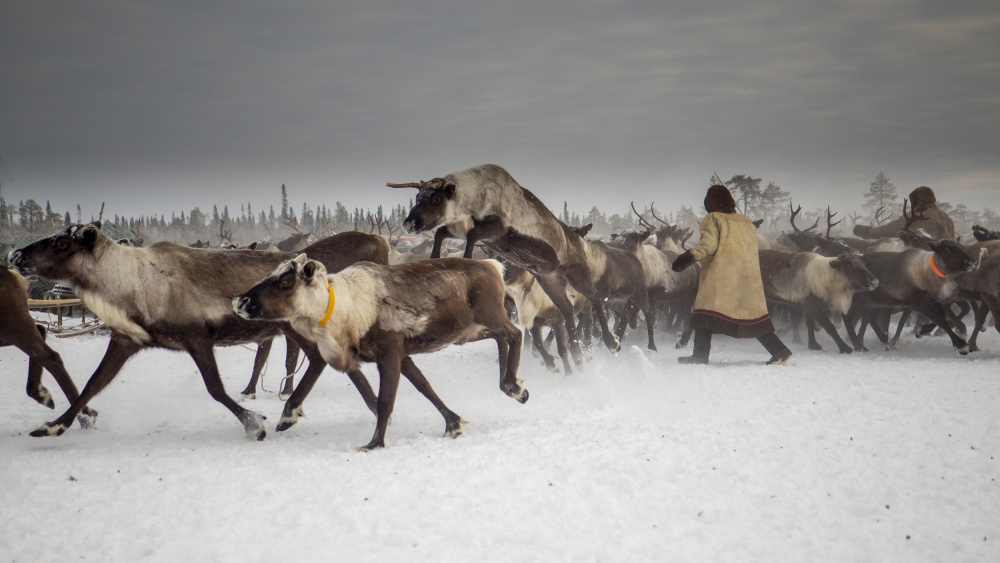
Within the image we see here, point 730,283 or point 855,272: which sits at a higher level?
point 855,272

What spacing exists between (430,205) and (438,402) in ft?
5.23

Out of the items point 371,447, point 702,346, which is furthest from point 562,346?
point 371,447

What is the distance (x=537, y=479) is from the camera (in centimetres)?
372

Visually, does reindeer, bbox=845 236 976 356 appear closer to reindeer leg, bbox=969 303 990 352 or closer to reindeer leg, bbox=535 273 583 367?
reindeer leg, bbox=969 303 990 352

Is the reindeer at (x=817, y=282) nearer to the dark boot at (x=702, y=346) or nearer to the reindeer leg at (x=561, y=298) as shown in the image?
the dark boot at (x=702, y=346)

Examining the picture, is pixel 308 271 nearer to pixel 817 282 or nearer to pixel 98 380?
pixel 98 380

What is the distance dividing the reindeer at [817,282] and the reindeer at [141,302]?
7.41 m

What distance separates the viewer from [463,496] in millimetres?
3498

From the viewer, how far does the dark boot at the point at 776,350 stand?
7.81 metres

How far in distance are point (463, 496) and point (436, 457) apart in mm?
734

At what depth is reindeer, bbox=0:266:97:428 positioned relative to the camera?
17.5 feet

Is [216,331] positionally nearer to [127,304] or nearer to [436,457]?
[127,304]

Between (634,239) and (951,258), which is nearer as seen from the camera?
(951,258)

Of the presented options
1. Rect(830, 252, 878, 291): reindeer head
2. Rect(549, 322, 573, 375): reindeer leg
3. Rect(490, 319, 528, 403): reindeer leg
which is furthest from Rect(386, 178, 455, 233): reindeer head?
Rect(830, 252, 878, 291): reindeer head
